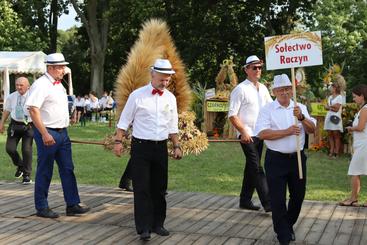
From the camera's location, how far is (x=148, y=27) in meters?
8.84

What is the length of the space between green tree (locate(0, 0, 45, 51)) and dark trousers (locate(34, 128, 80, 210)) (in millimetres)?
27983

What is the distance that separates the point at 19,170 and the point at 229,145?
7902 mm

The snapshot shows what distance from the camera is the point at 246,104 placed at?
7.29 meters

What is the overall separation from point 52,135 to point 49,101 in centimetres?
41

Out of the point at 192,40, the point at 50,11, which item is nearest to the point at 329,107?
the point at 192,40

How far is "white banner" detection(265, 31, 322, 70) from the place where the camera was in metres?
6.49

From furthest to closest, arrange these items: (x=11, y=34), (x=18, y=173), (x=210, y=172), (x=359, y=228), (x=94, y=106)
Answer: (x=11, y=34) → (x=94, y=106) → (x=210, y=172) → (x=18, y=173) → (x=359, y=228)

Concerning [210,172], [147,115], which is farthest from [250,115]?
[210,172]

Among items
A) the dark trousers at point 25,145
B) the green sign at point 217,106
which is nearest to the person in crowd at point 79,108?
the green sign at point 217,106

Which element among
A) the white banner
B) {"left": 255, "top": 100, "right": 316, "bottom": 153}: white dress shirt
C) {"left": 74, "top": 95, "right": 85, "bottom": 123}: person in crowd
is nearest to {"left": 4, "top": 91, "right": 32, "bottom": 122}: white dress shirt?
the white banner

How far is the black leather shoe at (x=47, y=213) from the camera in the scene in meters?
7.15

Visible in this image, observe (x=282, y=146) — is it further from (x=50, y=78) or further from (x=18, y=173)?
(x=18, y=173)

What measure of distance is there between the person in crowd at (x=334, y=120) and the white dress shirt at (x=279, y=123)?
8.13 m

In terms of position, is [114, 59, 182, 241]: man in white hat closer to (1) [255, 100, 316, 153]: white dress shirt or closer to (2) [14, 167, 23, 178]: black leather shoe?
(1) [255, 100, 316, 153]: white dress shirt
